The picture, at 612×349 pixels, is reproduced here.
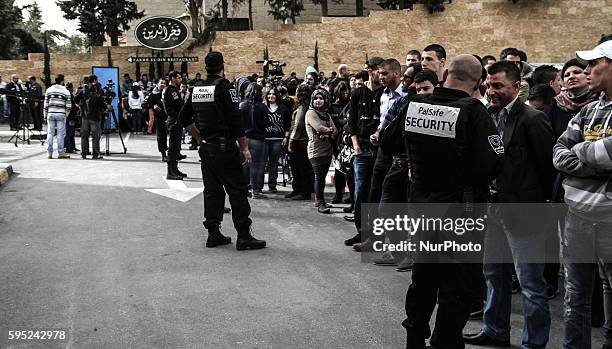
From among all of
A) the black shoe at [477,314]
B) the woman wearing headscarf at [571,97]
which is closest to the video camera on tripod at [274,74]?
the woman wearing headscarf at [571,97]

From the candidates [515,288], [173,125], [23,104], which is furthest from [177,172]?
[23,104]

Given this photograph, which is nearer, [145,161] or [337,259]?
[337,259]

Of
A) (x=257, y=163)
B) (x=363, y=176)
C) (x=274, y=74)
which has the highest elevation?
(x=274, y=74)

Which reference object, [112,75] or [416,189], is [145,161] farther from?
[416,189]

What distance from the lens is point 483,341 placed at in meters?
4.93

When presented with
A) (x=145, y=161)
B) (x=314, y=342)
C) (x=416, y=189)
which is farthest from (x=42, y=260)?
(x=145, y=161)

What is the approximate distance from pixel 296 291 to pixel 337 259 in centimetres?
127

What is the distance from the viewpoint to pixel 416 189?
4.46 metres

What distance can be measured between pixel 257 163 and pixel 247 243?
12.2 ft

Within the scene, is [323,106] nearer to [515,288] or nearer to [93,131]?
[515,288]

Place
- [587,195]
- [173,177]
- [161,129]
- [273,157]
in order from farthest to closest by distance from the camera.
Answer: [161,129], [173,177], [273,157], [587,195]

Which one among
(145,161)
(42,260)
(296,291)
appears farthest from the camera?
(145,161)

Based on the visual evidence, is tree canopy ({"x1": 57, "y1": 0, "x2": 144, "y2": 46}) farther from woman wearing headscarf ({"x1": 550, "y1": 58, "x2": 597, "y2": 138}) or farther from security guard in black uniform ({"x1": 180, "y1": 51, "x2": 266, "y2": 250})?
woman wearing headscarf ({"x1": 550, "y1": 58, "x2": 597, "y2": 138})

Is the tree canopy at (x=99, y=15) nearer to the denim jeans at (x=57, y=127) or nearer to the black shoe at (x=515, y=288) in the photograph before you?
the denim jeans at (x=57, y=127)
